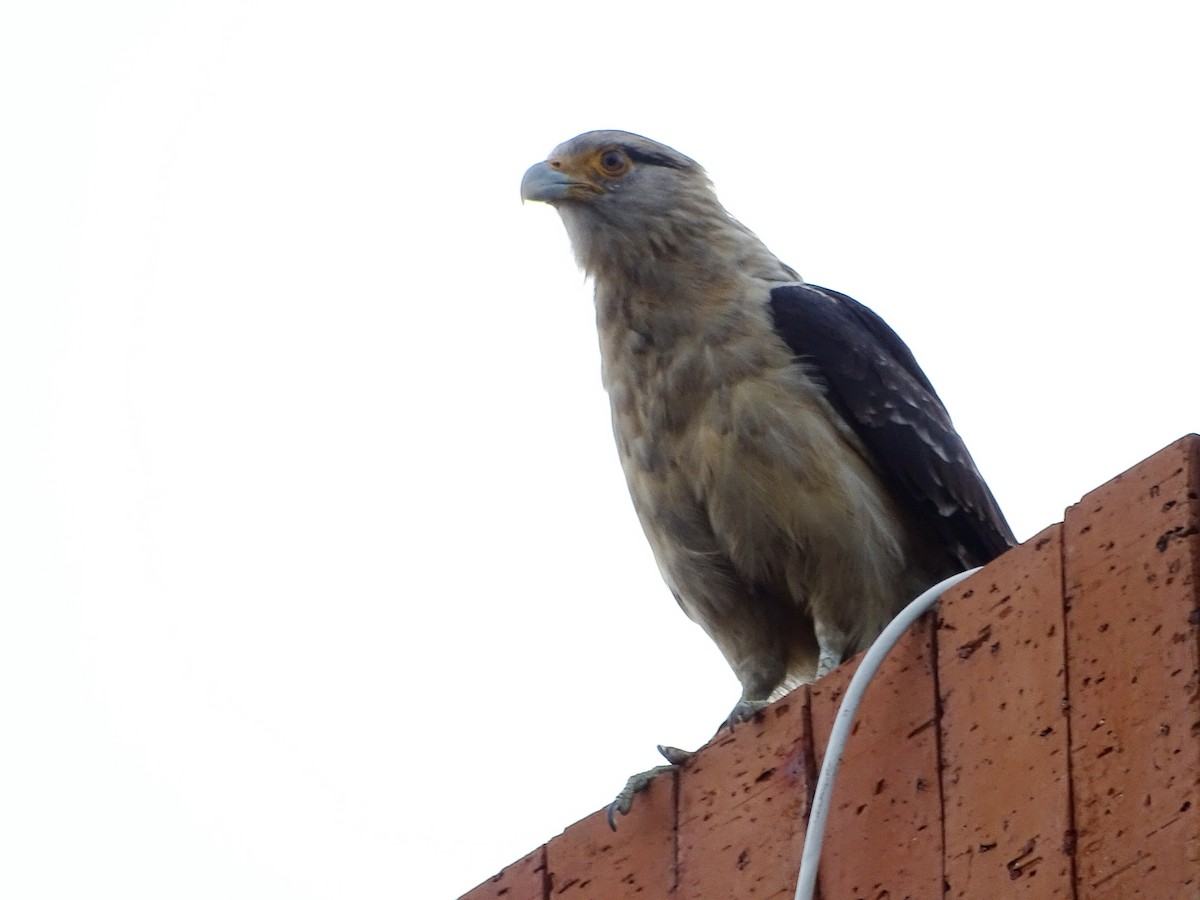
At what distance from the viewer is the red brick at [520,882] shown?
15.3 feet

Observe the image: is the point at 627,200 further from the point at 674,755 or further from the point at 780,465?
the point at 674,755

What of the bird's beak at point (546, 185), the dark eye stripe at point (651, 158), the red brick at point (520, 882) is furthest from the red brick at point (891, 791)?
the dark eye stripe at point (651, 158)

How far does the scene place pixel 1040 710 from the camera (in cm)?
347

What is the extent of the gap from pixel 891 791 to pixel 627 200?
3.82m

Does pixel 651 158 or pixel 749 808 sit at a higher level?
pixel 651 158

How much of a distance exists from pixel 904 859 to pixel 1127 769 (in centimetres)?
56

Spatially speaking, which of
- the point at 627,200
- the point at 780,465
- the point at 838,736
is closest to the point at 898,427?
the point at 780,465

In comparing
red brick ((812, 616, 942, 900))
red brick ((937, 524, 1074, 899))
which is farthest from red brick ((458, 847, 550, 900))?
red brick ((937, 524, 1074, 899))

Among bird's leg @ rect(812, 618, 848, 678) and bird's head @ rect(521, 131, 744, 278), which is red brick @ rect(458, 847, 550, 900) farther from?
bird's head @ rect(521, 131, 744, 278)

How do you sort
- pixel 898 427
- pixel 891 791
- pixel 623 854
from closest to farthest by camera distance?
pixel 891 791
pixel 623 854
pixel 898 427

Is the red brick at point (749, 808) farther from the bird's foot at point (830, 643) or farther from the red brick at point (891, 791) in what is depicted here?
the bird's foot at point (830, 643)

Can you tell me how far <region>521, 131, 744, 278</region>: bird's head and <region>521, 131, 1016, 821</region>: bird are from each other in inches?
6.6

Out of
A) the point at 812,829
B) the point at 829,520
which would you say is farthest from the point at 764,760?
the point at 829,520

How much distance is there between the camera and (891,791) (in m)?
3.73
